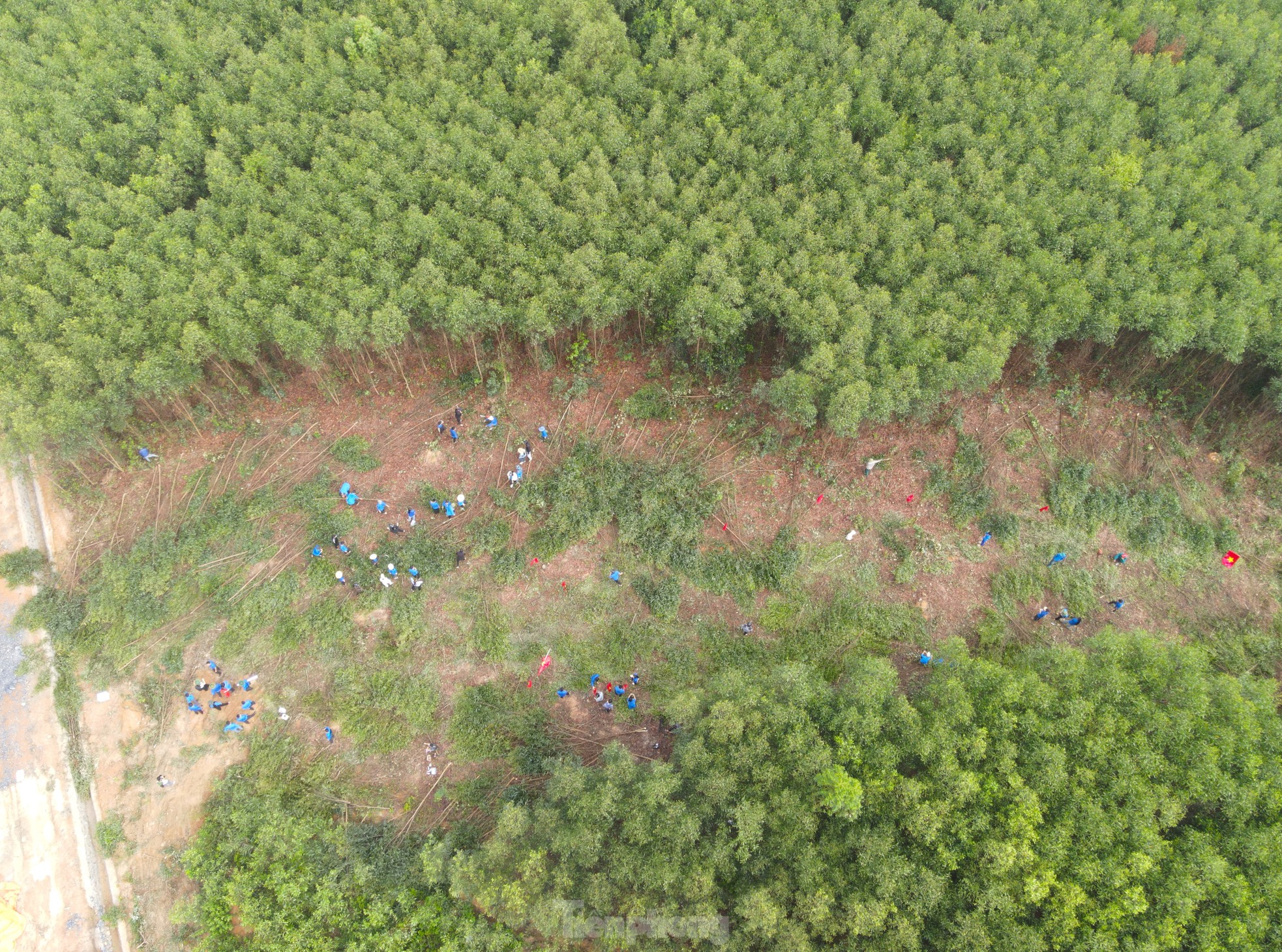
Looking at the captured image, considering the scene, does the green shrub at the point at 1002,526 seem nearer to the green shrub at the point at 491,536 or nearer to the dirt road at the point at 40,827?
the green shrub at the point at 491,536

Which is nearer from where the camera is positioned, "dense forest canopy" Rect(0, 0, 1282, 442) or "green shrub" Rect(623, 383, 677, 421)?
"dense forest canopy" Rect(0, 0, 1282, 442)

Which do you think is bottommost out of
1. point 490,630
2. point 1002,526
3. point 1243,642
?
point 1243,642

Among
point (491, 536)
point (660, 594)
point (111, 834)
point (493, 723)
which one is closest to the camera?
point (111, 834)

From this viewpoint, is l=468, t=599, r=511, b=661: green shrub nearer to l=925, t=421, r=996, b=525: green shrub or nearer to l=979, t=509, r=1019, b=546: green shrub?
l=925, t=421, r=996, b=525: green shrub

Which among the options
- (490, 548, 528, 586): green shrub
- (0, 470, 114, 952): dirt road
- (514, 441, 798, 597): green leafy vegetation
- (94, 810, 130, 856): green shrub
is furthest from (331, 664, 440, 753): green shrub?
(0, 470, 114, 952): dirt road

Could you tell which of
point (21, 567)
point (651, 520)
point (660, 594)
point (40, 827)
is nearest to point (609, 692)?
point (660, 594)

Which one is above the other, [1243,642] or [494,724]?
[494,724]

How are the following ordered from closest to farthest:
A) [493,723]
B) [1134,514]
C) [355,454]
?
[493,723] < [1134,514] < [355,454]

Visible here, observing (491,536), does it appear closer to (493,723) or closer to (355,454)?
(493,723)

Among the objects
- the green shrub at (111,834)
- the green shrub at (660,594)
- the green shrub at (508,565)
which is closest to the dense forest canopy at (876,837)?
the green shrub at (111,834)
